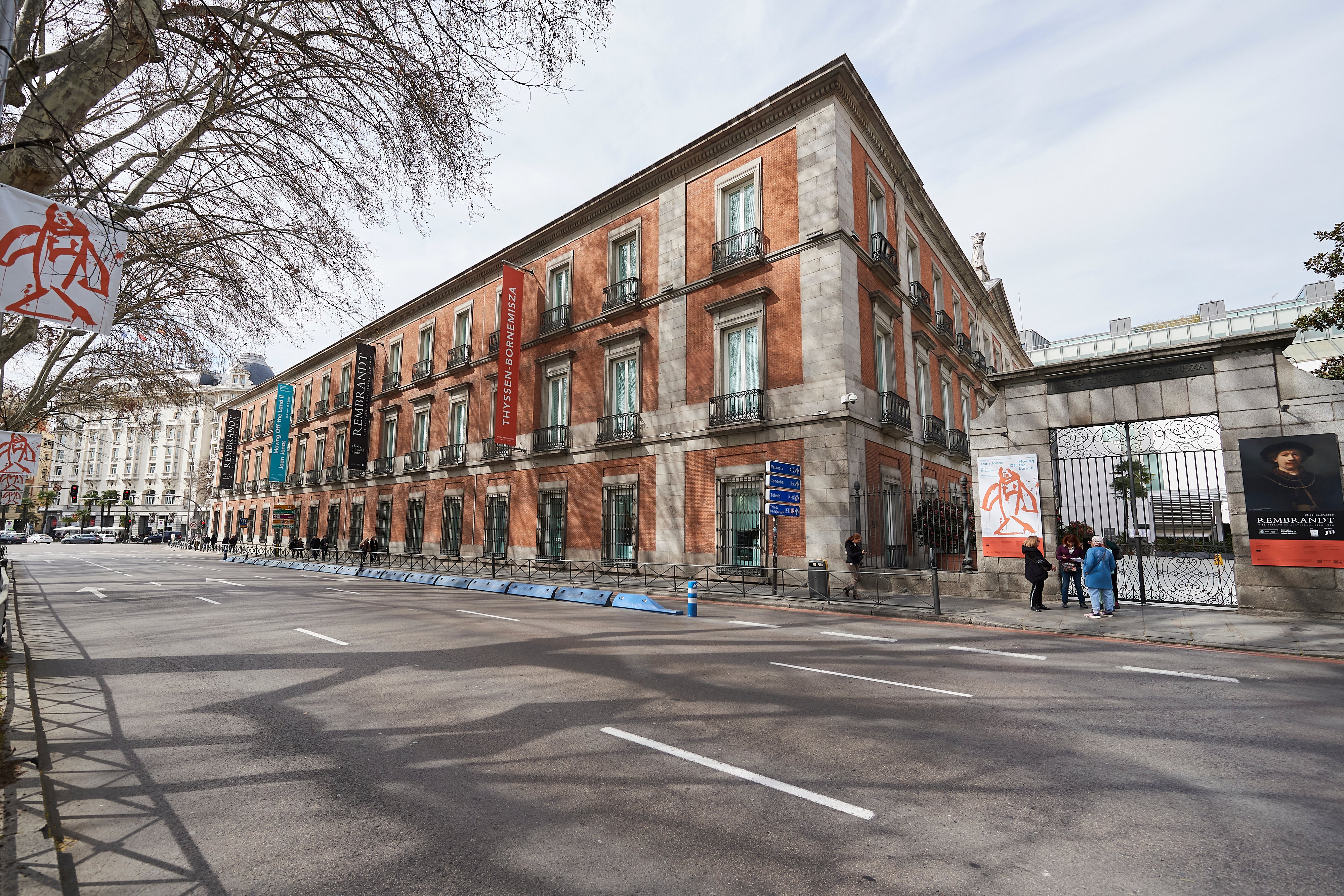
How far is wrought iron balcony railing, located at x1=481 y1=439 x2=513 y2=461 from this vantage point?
1029 inches

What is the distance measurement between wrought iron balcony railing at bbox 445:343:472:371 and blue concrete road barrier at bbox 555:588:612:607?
1616 centimetres

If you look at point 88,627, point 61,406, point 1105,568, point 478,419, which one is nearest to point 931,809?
point 1105,568

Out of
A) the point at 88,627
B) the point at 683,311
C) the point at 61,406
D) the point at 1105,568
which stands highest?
the point at 683,311

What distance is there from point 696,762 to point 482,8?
22.2 ft

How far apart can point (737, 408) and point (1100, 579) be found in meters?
10.1

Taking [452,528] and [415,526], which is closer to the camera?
[452,528]

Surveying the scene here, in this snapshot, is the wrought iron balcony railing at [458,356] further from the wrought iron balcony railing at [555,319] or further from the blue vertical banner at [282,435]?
the blue vertical banner at [282,435]

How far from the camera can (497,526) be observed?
26.5 meters

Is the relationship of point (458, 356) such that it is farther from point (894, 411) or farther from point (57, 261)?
point (57, 261)

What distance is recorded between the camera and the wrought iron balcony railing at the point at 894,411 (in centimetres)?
1888

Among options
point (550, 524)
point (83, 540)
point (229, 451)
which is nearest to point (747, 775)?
point (550, 524)

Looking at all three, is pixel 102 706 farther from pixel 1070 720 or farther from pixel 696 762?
pixel 1070 720

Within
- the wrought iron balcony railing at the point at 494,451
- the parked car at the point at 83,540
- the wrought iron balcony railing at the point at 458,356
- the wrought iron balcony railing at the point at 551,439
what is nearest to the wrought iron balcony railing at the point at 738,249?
the wrought iron balcony railing at the point at 551,439

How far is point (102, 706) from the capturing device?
5836 millimetres
